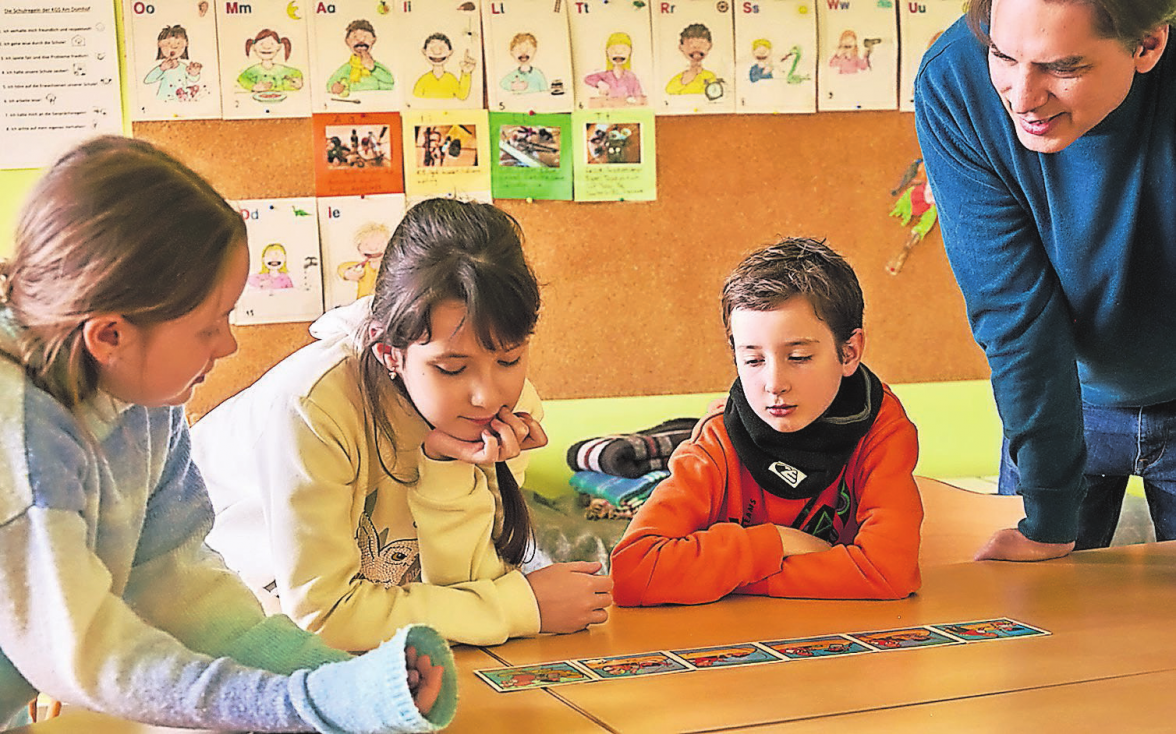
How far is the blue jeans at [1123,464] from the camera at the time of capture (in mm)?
1494

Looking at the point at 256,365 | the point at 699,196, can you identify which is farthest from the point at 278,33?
the point at 699,196

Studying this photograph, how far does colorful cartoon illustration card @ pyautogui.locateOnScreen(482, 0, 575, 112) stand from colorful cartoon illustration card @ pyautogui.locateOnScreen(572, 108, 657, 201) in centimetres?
7

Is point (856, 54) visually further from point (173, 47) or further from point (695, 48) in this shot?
point (173, 47)

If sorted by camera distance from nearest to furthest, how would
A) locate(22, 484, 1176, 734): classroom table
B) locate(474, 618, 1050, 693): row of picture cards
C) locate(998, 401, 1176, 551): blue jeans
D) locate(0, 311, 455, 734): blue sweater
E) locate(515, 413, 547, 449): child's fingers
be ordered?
locate(0, 311, 455, 734): blue sweater
locate(22, 484, 1176, 734): classroom table
locate(474, 618, 1050, 693): row of picture cards
locate(515, 413, 547, 449): child's fingers
locate(998, 401, 1176, 551): blue jeans

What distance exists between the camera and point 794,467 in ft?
4.38

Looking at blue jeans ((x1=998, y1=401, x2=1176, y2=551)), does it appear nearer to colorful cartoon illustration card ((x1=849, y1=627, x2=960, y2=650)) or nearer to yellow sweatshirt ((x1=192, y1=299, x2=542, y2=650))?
colorful cartoon illustration card ((x1=849, y1=627, x2=960, y2=650))

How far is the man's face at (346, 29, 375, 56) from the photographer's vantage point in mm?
2213

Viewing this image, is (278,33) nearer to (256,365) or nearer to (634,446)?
(256,365)

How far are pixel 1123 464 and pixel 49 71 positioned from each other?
1.83 m

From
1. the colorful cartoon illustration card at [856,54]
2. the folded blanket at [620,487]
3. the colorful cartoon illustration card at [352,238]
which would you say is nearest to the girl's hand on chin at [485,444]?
the folded blanket at [620,487]

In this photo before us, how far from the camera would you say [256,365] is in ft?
7.32

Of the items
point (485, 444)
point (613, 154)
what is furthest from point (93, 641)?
point (613, 154)

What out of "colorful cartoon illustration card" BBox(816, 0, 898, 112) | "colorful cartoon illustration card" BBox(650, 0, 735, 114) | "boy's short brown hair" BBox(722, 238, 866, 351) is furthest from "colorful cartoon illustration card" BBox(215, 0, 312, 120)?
"boy's short brown hair" BBox(722, 238, 866, 351)

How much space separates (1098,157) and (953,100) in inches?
6.4
